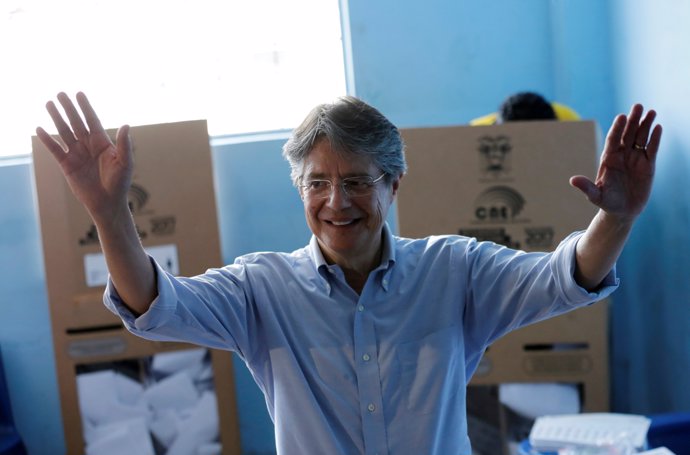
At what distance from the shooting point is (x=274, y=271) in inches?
50.4

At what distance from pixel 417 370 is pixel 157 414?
5.54 ft

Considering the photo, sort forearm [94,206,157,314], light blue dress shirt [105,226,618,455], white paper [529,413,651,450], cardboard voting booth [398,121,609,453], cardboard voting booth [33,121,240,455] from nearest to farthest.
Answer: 1. forearm [94,206,157,314]
2. light blue dress shirt [105,226,618,455]
3. white paper [529,413,651,450]
4. cardboard voting booth [398,121,609,453]
5. cardboard voting booth [33,121,240,455]

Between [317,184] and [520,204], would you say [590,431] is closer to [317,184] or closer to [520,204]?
[520,204]

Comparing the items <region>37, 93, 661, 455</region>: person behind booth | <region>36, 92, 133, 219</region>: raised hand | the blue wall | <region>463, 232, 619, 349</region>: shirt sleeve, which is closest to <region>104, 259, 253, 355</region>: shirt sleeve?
<region>37, 93, 661, 455</region>: person behind booth

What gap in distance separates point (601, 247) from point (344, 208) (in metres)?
0.37

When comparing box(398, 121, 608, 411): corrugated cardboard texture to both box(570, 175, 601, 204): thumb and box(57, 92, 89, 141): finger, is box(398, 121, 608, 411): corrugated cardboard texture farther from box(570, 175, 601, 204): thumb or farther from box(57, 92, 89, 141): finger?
box(57, 92, 89, 141): finger

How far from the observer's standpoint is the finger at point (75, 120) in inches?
42.1

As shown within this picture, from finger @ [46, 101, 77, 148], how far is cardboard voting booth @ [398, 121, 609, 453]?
4.44 ft

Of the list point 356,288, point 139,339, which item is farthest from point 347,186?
point 139,339

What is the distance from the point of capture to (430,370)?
3.92ft

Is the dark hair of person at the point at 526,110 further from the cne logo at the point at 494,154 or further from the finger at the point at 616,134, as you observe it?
the finger at the point at 616,134

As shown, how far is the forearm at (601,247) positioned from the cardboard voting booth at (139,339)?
166cm

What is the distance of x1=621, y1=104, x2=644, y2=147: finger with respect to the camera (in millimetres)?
1112

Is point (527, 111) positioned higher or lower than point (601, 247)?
higher
